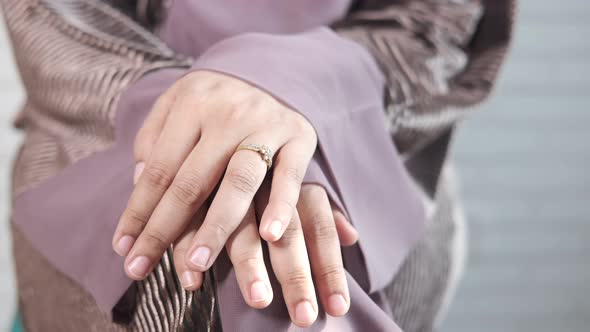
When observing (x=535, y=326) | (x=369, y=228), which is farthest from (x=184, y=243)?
(x=535, y=326)

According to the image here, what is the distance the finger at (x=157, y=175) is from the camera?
16.3 inches

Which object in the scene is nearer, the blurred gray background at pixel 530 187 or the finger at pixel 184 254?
the finger at pixel 184 254

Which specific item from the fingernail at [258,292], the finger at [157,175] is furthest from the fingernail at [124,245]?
the fingernail at [258,292]

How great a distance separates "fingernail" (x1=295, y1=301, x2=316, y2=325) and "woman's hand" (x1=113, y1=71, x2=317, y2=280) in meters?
0.05

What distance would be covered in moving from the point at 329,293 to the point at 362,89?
0.23 metres

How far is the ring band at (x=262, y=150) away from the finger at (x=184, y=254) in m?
0.06

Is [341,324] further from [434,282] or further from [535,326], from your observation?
[535,326]

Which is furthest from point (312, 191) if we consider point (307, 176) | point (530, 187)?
point (530, 187)

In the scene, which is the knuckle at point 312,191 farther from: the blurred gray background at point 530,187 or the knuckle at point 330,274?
the blurred gray background at point 530,187

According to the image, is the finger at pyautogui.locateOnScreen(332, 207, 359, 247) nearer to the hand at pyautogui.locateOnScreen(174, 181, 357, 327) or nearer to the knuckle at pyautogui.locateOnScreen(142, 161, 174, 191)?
the hand at pyautogui.locateOnScreen(174, 181, 357, 327)

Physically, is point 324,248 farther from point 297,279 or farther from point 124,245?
point 124,245

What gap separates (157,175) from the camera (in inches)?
16.6

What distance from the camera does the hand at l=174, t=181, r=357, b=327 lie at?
38 centimetres

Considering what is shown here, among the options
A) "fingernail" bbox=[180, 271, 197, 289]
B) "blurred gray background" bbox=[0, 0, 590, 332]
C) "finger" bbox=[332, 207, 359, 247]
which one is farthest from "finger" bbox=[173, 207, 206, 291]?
"blurred gray background" bbox=[0, 0, 590, 332]
